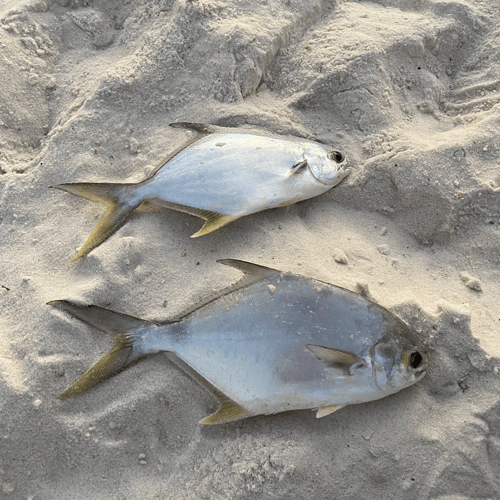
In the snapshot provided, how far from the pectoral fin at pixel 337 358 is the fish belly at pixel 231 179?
87 centimetres

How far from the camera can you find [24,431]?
214 cm

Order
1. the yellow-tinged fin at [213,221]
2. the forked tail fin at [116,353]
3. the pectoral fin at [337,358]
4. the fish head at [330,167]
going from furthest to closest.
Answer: the fish head at [330,167] < the yellow-tinged fin at [213,221] < the forked tail fin at [116,353] < the pectoral fin at [337,358]

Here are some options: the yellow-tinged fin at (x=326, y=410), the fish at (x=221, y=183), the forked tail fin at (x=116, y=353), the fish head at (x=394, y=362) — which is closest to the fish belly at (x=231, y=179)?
the fish at (x=221, y=183)

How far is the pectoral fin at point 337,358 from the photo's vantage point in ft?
6.57

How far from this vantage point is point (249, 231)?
252 cm

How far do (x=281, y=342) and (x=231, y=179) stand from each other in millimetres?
959

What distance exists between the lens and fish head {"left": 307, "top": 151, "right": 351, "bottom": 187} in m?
2.56

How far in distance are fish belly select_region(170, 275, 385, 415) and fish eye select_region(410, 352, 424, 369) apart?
18cm

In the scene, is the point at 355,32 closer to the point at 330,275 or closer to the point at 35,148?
Result: the point at 330,275

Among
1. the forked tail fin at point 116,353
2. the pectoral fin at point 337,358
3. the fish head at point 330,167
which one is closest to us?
the pectoral fin at point 337,358

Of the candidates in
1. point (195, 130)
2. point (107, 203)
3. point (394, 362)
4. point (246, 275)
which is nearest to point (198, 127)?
point (195, 130)

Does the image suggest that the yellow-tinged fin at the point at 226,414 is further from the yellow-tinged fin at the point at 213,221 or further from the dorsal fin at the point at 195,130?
the dorsal fin at the point at 195,130

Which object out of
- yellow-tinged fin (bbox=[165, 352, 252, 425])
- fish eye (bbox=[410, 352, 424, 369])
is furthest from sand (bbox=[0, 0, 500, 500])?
fish eye (bbox=[410, 352, 424, 369])

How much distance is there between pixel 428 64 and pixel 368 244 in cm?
137
